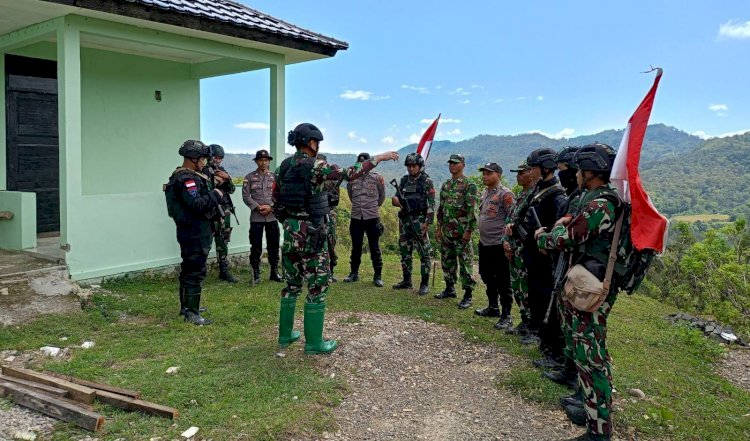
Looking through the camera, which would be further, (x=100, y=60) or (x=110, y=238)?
(x=100, y=60)

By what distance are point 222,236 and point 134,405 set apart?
178 inches

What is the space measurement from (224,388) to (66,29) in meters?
4.93

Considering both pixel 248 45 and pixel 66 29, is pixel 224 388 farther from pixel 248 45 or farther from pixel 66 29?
pixel 248 45

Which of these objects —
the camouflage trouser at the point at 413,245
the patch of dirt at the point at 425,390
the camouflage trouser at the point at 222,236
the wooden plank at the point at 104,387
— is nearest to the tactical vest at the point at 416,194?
the camouflage trouser at the point at 413,245

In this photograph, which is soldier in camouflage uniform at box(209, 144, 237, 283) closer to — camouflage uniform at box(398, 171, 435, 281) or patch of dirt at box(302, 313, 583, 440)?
camouflage uniform at box(398, 171, 435, 281)

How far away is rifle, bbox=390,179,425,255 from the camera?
313 inches

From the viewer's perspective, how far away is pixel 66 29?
21.9 ft

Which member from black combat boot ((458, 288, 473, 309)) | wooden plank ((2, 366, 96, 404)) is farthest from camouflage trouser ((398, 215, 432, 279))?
wooden plank ((2, 366, 96, 404))

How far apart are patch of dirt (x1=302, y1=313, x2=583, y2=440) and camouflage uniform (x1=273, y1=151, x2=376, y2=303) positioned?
0.66 metres

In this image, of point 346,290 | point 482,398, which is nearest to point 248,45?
point 346,290

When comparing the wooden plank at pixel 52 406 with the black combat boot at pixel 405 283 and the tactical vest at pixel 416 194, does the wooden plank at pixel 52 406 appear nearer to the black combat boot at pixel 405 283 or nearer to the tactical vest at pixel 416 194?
the tactical vest at pixel 416 194

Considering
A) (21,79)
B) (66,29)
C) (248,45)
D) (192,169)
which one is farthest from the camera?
(248,45)

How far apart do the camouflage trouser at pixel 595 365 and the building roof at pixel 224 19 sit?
6092 mm

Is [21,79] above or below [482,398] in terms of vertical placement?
above
